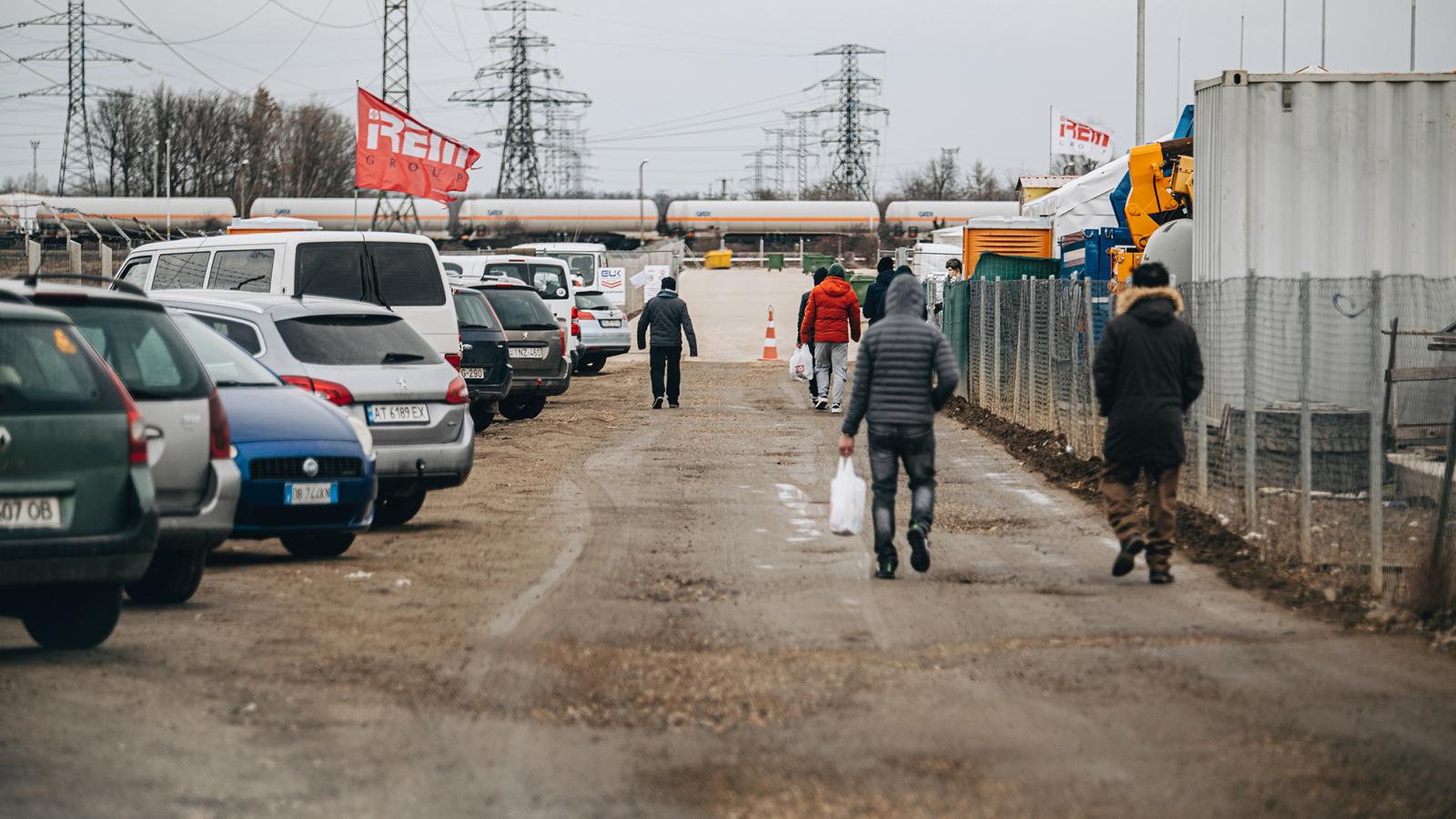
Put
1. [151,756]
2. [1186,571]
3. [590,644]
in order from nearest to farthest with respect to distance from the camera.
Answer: [151,756] → [590,644] → [1186,571]

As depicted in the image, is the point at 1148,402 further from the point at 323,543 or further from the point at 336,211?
the point at 336,211

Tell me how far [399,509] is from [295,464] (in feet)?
7.59

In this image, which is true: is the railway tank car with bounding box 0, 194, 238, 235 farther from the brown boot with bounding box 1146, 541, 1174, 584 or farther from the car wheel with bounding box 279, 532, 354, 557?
the brown boot with bounding box 1146, 541, 1174, 584

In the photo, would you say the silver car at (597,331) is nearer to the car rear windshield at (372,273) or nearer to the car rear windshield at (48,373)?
the car rear windshield at (372,273)

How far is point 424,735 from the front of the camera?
6.04 metres

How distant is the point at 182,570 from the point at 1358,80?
32.7ft

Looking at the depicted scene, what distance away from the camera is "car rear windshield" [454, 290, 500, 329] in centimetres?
2019

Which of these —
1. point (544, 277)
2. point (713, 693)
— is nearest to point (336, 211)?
point (544, 277)

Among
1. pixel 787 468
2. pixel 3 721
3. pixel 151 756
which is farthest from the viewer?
pixel 787 468

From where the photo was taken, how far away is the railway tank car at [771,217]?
8569 centimetres

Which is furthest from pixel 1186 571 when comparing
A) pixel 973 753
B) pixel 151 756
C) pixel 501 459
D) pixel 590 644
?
pixel 501 459

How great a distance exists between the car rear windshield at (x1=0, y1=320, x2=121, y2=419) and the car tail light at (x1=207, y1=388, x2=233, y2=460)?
1283 mm

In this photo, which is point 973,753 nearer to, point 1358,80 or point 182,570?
point 182,570

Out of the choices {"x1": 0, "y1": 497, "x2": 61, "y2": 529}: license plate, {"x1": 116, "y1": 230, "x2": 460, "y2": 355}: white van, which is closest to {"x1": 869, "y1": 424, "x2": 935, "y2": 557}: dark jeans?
{"x1": 0, "y1": 497, "x2": 61, "y2": 529}: license plate
